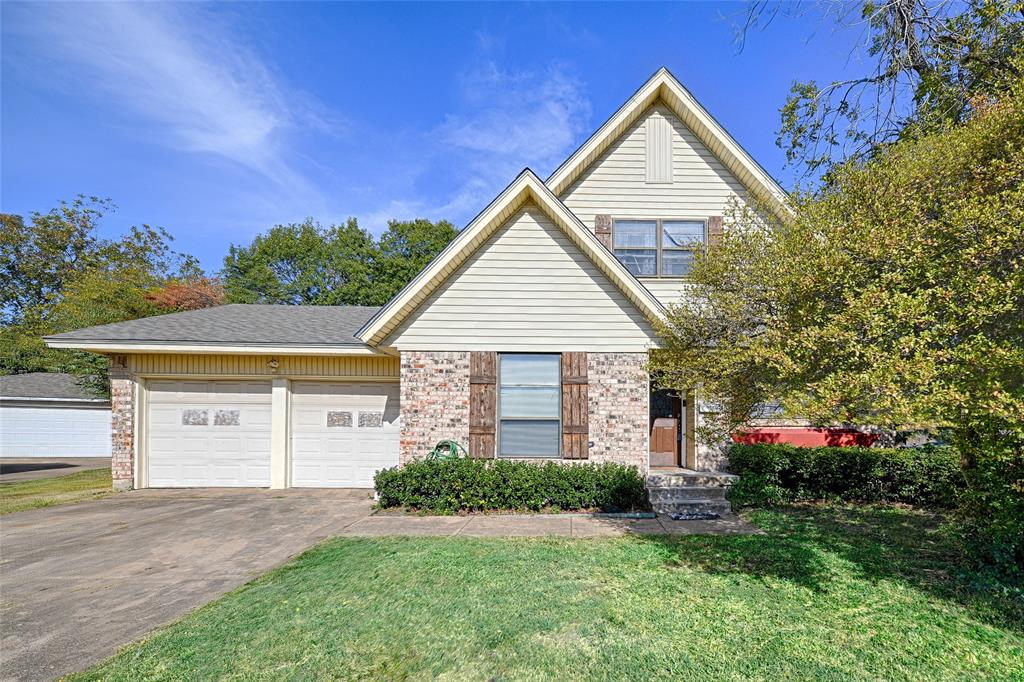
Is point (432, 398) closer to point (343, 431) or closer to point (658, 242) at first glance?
point (343, 431)

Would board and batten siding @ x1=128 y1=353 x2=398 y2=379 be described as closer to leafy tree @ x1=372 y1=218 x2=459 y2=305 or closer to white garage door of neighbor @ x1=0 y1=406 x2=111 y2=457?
white garage door of neighbor @ x1=0 y1=406 x2=111 y2=457

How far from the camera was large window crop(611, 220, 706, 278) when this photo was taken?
10.4 meters

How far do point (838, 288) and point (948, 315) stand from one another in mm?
839

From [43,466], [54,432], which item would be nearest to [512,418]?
[43,466]

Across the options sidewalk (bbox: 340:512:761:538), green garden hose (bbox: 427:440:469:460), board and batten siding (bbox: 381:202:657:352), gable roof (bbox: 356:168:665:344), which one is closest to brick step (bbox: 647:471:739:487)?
sidewalk (bbox: 340:512:761:538)

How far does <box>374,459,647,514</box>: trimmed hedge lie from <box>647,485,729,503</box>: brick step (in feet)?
0.58

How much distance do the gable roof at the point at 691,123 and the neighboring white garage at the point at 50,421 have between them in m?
20.7

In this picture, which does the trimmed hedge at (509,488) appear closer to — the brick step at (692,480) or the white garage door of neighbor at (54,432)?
the brick step at (692,480)

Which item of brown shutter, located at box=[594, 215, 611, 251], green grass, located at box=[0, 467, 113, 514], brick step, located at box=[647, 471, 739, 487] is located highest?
brown shutter, located at box=[594, 215, 611, 251]

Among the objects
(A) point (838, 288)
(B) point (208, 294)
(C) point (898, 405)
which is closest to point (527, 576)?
(C) point (898, 405)

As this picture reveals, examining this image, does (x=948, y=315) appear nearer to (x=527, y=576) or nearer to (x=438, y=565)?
(x=527, y=576)

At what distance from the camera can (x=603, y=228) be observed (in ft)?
34.3

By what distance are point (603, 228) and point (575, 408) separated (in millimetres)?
4467

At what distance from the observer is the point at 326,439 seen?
10492mm
